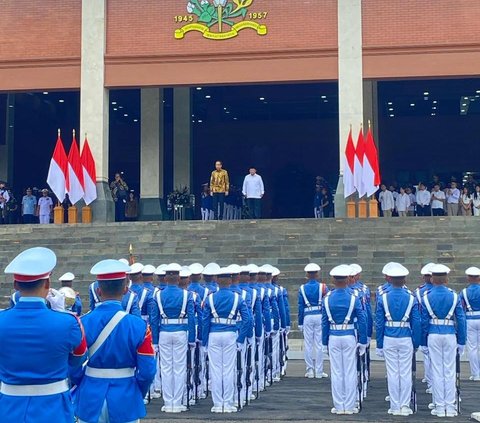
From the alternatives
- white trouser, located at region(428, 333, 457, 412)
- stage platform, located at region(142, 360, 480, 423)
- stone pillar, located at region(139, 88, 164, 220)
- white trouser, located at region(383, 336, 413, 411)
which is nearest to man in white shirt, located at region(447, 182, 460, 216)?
stone pillar, located at region(139, 88, 164, 220)

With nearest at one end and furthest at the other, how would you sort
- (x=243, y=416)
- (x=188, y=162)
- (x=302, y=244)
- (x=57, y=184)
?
(x=243, y=416) < (x=302, y=244) < (x=57, y=184) < (x=188, y=162)

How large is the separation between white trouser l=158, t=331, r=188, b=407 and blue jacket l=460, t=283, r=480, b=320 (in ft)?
17.4

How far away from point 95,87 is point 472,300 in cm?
1711

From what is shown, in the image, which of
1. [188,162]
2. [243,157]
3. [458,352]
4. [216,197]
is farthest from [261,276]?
[243,157]

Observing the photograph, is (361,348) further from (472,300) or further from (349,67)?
(349,67)

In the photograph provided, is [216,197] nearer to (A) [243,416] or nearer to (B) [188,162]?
(B) [188,162]

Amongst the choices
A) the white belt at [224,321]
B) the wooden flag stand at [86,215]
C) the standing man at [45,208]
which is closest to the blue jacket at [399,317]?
the white belt at [224,321]

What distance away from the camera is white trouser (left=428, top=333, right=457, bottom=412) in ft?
34.6

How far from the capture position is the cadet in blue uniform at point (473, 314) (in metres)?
13.6

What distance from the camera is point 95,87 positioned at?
27.3 metres

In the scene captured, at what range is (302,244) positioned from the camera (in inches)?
867

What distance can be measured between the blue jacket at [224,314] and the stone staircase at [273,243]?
9.01m

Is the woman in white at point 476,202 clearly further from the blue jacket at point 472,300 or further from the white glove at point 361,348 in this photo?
the white glove at point 361,348

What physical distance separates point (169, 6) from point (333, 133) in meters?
13.4
